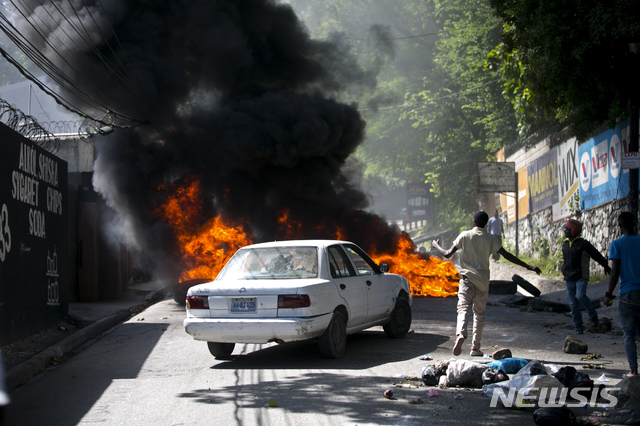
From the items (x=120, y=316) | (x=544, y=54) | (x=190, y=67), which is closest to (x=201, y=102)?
(x=190, y=67)

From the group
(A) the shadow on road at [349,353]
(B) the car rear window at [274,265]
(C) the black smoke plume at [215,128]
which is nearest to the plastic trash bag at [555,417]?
(A) the shadow on road at [349,353]

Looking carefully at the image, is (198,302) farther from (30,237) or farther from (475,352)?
(30,237)

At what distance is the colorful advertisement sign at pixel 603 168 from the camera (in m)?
14.3

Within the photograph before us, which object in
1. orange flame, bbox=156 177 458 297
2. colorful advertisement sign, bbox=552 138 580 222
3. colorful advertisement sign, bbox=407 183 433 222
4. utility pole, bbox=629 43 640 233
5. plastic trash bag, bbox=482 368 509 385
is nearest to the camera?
plastic trash bag, bbox=482 368 509 385

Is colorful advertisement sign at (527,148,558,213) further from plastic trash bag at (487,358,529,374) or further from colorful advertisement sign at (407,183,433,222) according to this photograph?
colorful advertisement sign at (407,183,433,222)

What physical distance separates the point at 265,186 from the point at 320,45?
6.21 metres

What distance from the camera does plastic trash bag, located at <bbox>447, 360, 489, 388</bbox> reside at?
19.1 ft

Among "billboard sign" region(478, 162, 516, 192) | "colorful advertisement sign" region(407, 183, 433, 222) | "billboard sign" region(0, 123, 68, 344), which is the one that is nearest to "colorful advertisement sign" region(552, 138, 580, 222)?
"billboard sign" region(478, 162, 516, 192)

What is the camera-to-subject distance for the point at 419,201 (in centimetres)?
4931

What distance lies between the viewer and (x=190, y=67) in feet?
64.9

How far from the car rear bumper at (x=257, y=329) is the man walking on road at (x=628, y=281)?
3.18 metres

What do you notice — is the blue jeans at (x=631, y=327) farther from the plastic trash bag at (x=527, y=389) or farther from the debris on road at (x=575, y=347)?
the debris on road at (x=575, y=347)

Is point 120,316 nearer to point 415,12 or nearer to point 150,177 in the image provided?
point 150,177

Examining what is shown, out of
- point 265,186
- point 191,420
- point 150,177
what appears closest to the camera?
point 191,420
